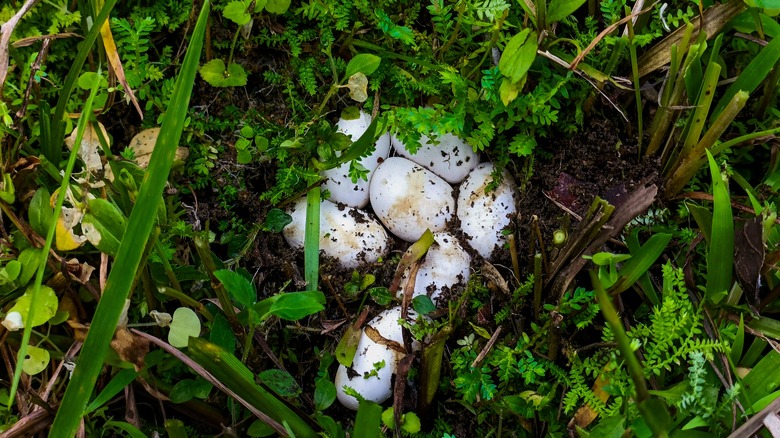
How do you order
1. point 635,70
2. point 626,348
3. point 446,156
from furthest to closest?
point 446,156 < point 635,70 < point 626,348

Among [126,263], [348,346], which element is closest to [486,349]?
[348,346]

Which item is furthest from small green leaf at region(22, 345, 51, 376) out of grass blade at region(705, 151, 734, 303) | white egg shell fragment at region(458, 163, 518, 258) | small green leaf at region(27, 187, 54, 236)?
grass blade at region(705, 151, 734, 303)

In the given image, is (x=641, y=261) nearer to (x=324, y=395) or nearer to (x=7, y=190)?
(x=324, y=395)

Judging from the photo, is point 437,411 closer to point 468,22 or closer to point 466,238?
point 466,238

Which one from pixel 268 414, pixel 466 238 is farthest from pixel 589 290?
pixel 268 414

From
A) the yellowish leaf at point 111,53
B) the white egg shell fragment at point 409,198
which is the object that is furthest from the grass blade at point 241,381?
the yellowish leaf at point 111,53

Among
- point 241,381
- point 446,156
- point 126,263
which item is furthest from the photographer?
point 446,156

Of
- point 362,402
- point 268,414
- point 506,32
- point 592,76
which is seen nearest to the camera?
point 362,402
